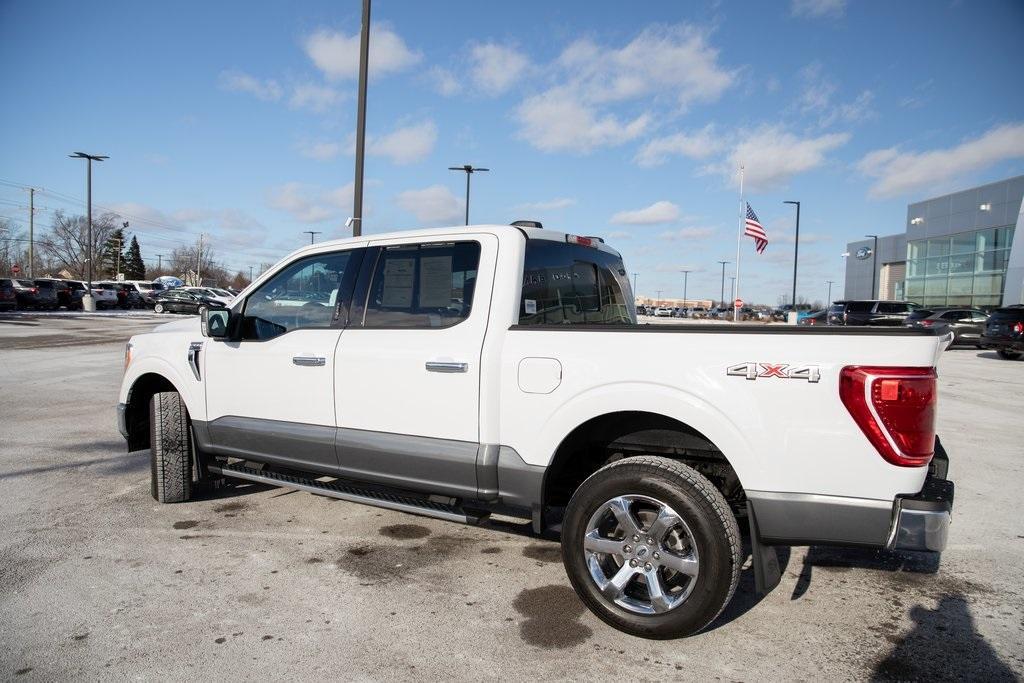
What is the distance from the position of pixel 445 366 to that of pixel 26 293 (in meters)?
38.1

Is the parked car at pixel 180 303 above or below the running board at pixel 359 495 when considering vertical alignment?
above

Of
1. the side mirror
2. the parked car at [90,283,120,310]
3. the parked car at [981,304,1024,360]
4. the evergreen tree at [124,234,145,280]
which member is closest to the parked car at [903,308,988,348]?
the parked car at [981,304,1024,360]

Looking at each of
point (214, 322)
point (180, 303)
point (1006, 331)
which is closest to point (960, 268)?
point (1006, 331)

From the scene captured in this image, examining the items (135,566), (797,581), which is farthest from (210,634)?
(797,581)

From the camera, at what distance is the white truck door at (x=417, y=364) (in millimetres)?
3488

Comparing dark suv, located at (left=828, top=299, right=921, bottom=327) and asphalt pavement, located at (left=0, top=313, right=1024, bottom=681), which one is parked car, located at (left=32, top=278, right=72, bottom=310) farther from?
dark suv, located at (left=828, top=299, right=921, bottom=327)

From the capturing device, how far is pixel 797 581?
3.70 meters

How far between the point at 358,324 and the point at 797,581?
2988 mm

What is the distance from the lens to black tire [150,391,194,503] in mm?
4582

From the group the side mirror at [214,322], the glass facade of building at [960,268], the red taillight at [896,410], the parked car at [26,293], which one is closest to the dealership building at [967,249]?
the glass facade of building at [960,268]

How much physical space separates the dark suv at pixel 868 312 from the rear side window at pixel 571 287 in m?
24.3

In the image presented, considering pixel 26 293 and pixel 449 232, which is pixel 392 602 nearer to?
pixel 449 232

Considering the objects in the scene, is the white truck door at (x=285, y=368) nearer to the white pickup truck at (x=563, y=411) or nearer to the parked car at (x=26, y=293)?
the white pickup truck at (x=563, y=411)

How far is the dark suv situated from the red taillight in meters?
25.5
